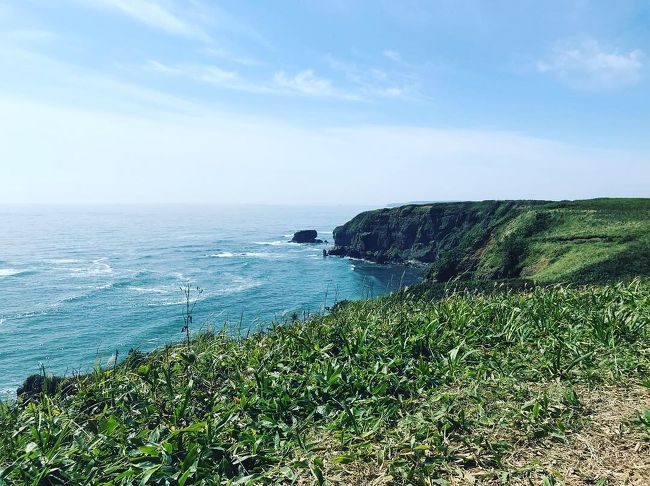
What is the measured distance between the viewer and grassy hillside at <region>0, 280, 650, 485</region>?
10.8ft

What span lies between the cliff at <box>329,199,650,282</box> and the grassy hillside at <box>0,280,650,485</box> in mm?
22275

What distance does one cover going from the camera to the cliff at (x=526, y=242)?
4973 centimetres

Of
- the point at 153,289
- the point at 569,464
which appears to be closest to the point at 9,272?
the point at 153,289

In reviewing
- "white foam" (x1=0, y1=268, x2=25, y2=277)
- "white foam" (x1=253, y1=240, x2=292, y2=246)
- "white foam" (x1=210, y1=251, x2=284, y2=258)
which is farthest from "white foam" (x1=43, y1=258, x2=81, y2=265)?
"white foam" (x1=253, y1=240, x2=292, y2=246)

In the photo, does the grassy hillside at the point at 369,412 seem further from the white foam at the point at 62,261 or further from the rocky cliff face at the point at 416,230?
the white foam at the point at 62,261

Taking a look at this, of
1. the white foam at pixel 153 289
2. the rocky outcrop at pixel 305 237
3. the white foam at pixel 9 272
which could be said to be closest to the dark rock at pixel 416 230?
the rocky outcrop at pixel 305 237

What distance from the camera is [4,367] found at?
128 ft

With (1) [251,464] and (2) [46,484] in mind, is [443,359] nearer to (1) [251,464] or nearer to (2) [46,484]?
(1) [251,464]

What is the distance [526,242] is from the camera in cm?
6506

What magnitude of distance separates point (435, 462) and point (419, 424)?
0.55 meters

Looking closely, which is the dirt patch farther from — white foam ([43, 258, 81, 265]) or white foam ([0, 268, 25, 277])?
white foam ([43, 258, 81, 265])

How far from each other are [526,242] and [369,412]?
68.3 metres

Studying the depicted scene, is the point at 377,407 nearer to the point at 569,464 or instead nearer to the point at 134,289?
the point at 569,464

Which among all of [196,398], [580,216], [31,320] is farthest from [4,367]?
[580,216]
